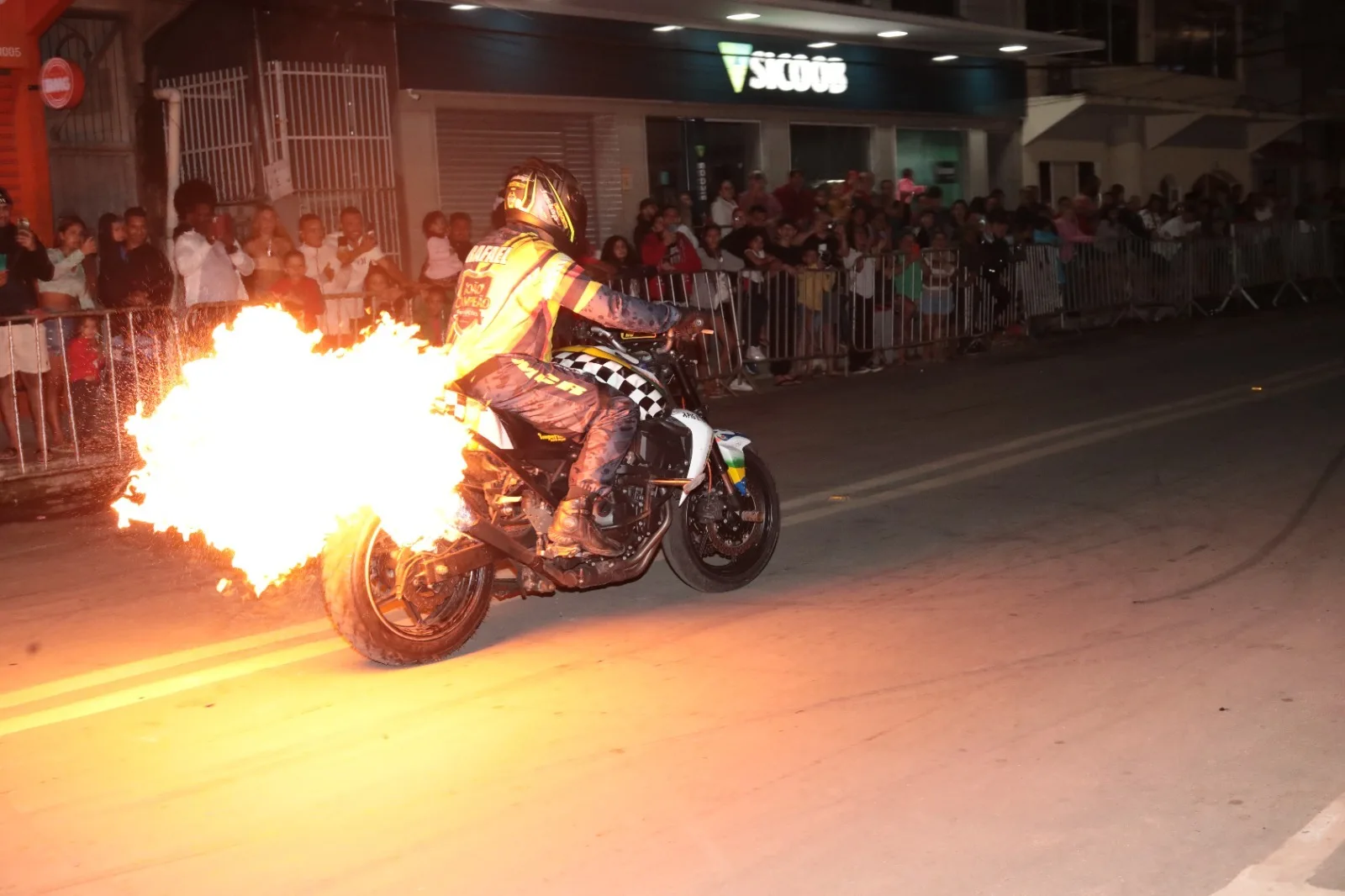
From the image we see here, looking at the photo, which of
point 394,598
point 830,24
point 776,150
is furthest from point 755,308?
point 394,598

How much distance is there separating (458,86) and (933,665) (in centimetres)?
1442

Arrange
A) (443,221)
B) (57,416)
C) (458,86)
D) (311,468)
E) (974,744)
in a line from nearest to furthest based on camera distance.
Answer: (974,744) < (311,468) < (57,416) < (443,221) < (458,86)

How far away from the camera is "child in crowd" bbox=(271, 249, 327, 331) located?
1301 cm

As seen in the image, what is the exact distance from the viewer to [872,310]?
18203 mm

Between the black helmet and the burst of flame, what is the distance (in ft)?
2.55

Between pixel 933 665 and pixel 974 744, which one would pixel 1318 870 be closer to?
pixel 974 744

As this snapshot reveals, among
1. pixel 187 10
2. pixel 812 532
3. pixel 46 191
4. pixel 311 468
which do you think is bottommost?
pixel 812 532

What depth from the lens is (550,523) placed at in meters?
6.88

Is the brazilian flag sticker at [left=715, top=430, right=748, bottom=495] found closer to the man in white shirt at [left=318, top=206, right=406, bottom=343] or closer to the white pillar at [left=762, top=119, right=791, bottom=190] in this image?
the man in white shirt at [left=318, top=206, right=406, bottom=343]

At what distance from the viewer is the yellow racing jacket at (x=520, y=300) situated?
21.7 feet

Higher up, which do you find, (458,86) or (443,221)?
(458,86)

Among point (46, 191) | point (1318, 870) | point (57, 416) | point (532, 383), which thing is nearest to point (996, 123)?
point (46, 191)

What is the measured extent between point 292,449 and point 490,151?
47.5ft

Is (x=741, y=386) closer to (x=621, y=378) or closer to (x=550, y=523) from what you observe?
(x=621, y=378)
